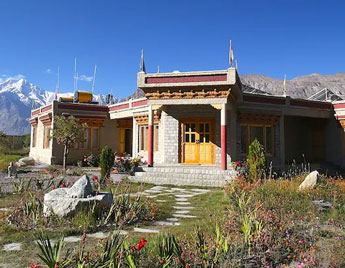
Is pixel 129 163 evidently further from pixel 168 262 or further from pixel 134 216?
pixel 168 262

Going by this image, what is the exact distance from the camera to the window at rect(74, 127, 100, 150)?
19656 mm

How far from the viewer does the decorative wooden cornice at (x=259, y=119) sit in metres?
15.3

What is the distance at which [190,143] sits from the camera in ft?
46.1

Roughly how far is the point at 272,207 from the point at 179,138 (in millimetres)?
8711

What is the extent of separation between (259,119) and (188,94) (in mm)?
5006

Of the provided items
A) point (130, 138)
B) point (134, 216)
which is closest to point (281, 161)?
point (130, 138)

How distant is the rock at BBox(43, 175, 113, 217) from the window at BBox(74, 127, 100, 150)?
14.3 metres

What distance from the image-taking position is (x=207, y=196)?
8.98m

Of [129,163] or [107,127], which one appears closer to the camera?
[129,163]

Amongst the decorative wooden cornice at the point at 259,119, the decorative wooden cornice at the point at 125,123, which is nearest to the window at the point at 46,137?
the decorative wooden cornice at the point at 125,123

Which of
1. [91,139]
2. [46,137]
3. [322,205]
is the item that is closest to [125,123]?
[91,139]

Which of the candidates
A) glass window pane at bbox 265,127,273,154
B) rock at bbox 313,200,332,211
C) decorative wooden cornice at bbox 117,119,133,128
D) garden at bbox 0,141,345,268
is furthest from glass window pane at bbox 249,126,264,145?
rock at bbox 313,200,332,211

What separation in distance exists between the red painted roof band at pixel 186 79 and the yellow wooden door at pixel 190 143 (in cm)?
248

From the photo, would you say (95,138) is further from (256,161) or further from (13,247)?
(13,247)
